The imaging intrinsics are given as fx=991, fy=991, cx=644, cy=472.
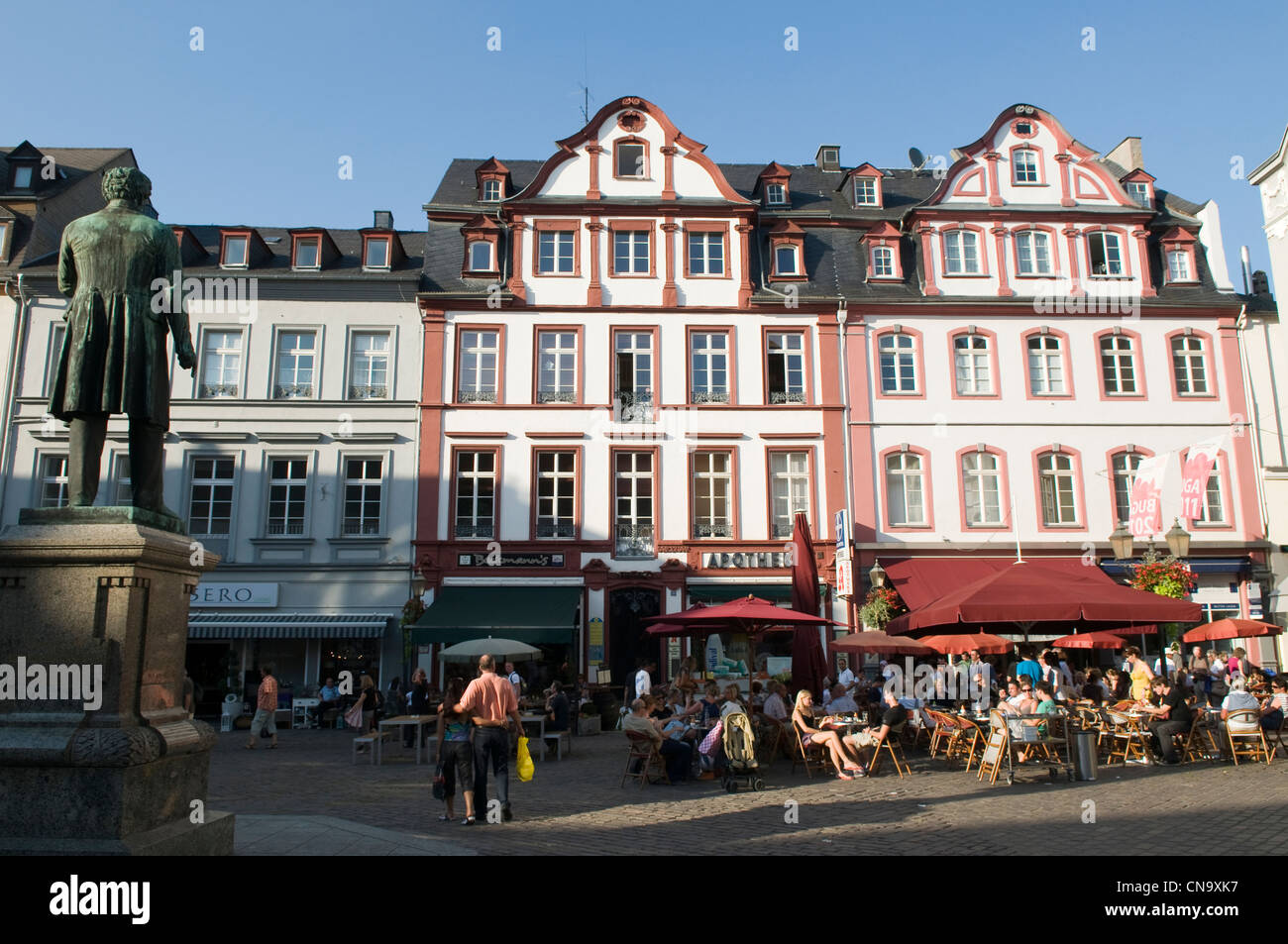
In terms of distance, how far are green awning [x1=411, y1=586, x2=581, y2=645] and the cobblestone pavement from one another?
7268mm

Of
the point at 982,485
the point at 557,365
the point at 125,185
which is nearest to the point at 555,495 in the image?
the point at 557,365

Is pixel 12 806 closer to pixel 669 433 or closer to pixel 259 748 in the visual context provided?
pixel 259 748

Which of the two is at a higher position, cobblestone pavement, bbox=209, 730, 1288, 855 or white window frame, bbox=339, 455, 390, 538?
white window frame, bbox=339, 455, 390, 538

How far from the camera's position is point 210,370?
25.5 metres

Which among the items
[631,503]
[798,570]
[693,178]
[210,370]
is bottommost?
[798,570]

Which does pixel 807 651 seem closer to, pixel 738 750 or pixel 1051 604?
pixel 1051 604

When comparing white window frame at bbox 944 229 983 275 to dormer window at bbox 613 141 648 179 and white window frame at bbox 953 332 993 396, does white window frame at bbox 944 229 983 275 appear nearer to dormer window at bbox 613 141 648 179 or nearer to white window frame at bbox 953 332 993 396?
white window frame at bbox 953 332 993 396

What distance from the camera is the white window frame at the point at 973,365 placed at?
1024 inches

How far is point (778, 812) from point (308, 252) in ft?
71.4

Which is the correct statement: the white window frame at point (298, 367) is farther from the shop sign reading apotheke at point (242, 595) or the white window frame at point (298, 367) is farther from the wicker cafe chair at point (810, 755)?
the wicker cafe chair at point (810, 755)

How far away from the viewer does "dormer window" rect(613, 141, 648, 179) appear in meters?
26.9

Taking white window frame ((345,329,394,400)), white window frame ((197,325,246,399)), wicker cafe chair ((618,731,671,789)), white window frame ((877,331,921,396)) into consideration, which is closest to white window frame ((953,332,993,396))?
white window frame ((877,331,921,396))

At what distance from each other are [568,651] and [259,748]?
25.8 feet

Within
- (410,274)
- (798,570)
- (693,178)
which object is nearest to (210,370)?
(410,274)
